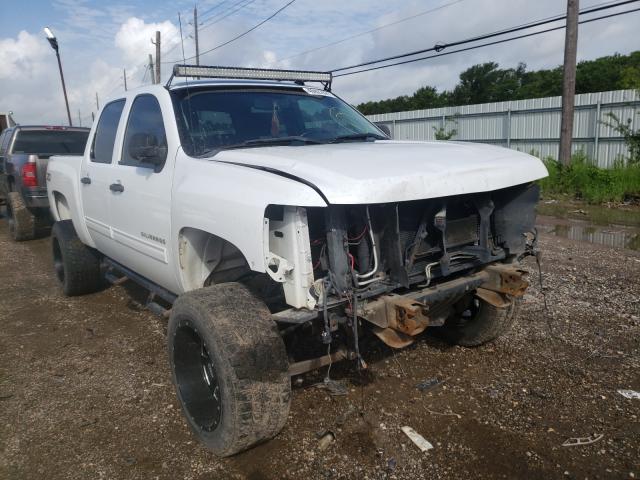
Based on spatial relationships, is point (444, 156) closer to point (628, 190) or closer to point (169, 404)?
point (169, 404)

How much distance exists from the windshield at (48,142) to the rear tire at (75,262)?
173 inches

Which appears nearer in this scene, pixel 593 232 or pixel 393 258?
pixel 393 258

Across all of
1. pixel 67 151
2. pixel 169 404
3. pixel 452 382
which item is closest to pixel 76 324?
pixel 169 404

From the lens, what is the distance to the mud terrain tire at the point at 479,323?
12.9 ft

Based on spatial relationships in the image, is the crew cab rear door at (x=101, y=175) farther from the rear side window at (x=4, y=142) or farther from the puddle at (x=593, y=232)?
the puddle at (x=593, y=232)

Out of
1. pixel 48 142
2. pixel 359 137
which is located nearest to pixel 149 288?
pixel 359 137

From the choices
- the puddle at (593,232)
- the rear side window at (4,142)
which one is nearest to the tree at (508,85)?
the puddle at (593,232)

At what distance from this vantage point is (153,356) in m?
4.32

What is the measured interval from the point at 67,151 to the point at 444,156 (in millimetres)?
8595

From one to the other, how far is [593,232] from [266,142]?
7.81 metres

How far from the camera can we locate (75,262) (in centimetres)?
562

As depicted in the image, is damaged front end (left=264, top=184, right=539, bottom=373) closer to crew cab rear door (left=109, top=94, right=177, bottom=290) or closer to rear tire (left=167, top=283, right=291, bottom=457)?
rear tire (left=167, top=283, right=291, bottom=457)

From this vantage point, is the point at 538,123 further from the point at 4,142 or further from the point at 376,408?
the point at 376,408

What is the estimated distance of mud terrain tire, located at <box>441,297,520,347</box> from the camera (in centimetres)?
395
